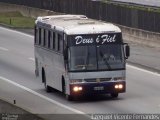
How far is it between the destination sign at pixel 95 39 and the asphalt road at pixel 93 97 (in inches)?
81.4

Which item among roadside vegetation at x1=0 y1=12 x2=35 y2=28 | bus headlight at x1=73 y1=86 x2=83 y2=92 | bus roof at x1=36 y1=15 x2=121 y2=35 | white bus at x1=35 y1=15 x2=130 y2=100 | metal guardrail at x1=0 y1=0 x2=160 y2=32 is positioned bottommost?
roadside vegetation at x1=0 y1=12 x2=35 y2=28

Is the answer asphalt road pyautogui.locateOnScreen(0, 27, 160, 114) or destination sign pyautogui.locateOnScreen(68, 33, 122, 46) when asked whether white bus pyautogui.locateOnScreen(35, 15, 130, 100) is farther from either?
asphalt road pyautogui.locateOnScreen(0, 27, 160, 114)

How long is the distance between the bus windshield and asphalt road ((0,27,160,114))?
124cm

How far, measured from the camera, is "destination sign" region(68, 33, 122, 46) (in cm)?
2769

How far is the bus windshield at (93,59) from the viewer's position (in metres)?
27.6

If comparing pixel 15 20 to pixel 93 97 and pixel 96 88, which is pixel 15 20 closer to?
pixel 93 97

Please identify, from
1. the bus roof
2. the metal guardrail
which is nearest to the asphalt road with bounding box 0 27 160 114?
the bus roof

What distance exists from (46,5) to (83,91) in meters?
31.9

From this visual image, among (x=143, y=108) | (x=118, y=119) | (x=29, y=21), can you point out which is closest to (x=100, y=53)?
(x=143, y=108)

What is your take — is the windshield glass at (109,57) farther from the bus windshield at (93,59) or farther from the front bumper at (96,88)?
the front bumper at (96,88)

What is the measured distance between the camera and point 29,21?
5719 cm

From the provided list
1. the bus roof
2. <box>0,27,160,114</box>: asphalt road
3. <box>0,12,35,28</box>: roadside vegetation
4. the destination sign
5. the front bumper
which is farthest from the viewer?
<box>0,12,35,28</box>: roadside vegetation

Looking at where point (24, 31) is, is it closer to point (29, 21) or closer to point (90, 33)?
point (29, 21)

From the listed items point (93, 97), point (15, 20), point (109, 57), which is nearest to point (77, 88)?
point (109, 57)
